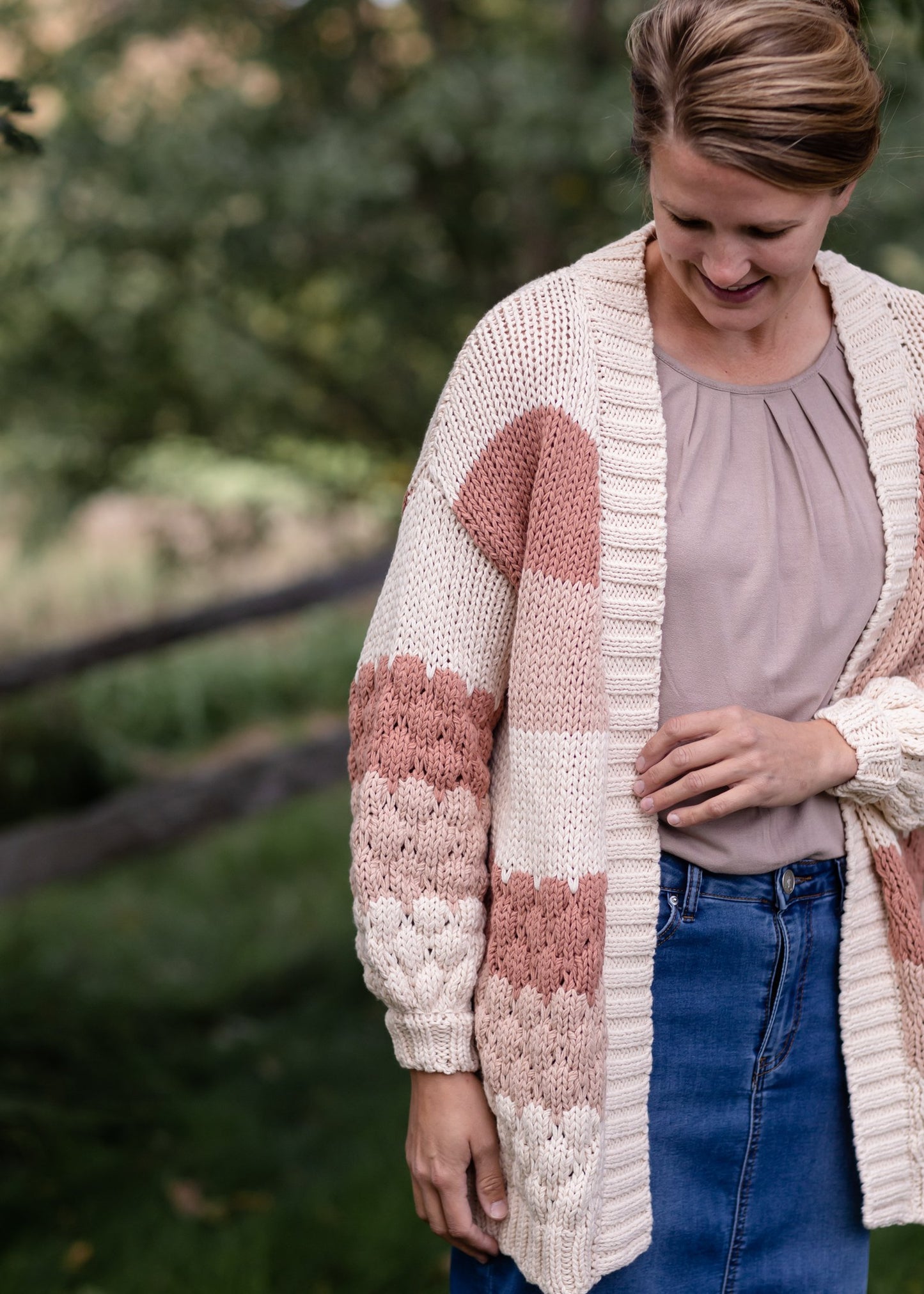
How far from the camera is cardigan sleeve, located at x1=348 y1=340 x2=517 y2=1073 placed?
1.49 metres

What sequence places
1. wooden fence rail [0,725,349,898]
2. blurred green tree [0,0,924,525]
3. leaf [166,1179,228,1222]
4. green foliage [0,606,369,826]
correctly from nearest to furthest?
1. leaf [166,1179,228,1222]
2. blurred green tree [0,0,924,525]
3. wooden fence rail [0,725,349,898]
4. green foliage [0,606,369,826]

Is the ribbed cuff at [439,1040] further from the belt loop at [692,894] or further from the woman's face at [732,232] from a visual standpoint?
the woman's face at [732,232]

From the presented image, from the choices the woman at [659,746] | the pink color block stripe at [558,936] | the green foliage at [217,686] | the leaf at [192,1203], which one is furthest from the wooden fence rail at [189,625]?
the pink color block stripe at [558,936]

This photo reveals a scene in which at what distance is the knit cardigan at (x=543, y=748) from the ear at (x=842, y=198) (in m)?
0.23

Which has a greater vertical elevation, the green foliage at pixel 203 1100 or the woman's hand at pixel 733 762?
the woman's hand at pixel 733 762

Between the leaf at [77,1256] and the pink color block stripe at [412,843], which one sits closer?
the pink color block stripe at [412,843]

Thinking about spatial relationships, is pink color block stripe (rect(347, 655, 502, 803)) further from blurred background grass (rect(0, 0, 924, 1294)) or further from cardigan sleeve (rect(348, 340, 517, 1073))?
blurred background grass (rect(0, 0, 924, 1294))

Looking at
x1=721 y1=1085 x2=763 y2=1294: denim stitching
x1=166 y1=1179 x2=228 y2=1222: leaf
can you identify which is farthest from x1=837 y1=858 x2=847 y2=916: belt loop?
x1=166 y1=1179 x2=228 y2=1222: leaf

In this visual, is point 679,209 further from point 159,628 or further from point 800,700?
point 159,628

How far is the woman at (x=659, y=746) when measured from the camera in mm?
1461

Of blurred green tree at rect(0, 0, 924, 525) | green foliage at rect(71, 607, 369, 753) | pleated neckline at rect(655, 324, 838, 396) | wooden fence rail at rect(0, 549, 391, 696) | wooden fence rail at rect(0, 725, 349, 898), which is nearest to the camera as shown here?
pleated neckline at rect(655, 324, 838, 396)

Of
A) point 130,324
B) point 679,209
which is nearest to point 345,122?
point 130,324

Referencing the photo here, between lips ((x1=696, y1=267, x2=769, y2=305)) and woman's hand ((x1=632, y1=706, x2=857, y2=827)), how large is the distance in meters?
0.46

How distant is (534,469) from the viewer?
4.92 feet
